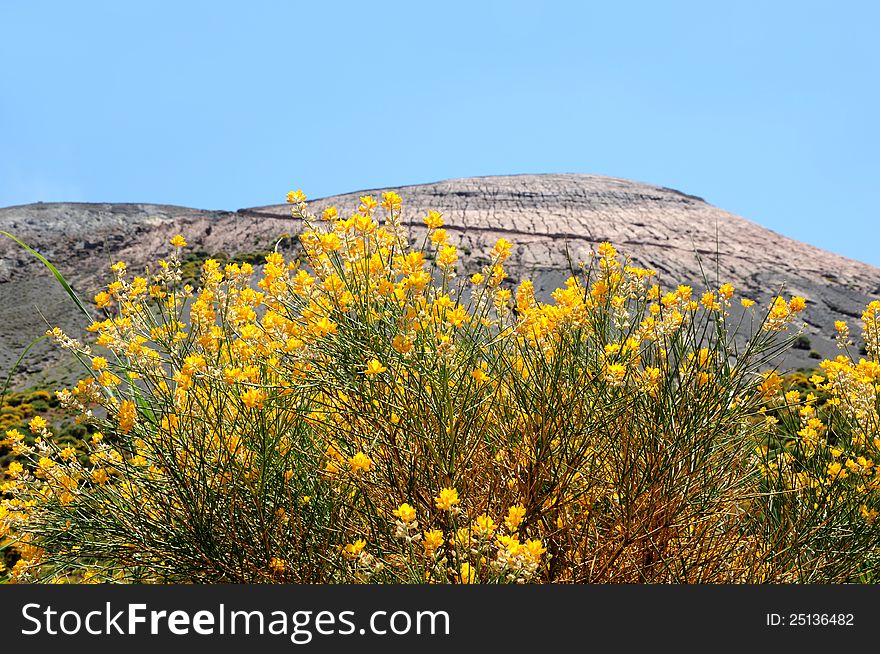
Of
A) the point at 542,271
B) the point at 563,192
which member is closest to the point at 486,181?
the point at 563,192

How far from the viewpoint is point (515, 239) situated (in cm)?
5462

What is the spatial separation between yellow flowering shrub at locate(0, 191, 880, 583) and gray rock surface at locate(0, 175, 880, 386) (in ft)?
115

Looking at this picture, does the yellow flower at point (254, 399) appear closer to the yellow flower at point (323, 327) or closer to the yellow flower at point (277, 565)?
the yellow flower at point (323, 327)

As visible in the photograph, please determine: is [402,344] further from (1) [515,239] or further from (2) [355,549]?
(1) [515,239]

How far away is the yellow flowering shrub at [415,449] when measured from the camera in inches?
111

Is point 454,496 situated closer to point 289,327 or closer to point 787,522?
point 289,327

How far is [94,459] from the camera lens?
10.6 ft

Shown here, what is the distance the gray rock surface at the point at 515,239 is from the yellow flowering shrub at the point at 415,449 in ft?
115

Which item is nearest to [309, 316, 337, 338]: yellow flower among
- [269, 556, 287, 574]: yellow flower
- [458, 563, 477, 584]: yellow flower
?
[269, 556, 287, 574]: yellow flower

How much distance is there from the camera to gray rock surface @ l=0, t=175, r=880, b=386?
147ft

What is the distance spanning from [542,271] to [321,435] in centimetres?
4207

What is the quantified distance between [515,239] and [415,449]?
52.8m

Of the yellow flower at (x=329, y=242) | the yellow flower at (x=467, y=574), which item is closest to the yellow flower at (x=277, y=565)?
the yellow flower at (x=467, y=574)

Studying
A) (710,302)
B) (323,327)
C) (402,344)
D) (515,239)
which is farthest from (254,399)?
(515,239)
